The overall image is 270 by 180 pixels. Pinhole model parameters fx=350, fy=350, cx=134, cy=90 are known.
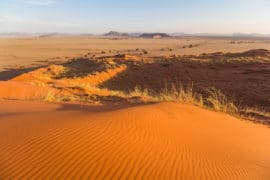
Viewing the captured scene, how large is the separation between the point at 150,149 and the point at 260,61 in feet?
62.2

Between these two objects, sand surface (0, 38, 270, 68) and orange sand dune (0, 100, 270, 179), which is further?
sand surface (0, 38, 270, 68)

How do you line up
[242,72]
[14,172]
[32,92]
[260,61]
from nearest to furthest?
[14,172] < [32,92] < [242,72] < [260,61]

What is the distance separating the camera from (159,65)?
22281 mm

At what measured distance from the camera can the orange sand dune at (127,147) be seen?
4.33m

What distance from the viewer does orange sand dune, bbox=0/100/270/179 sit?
433 centimetres

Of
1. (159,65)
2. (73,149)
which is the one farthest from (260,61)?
(73,149)

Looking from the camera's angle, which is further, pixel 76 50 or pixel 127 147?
pixel 76 50

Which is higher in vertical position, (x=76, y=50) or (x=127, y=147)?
(x=127, y=147)

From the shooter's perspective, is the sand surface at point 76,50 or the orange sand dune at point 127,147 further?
the sand surface at point 76,50

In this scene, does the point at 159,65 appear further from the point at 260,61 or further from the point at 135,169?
the point at 135,169

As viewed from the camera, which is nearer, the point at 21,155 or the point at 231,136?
the point at 21,155

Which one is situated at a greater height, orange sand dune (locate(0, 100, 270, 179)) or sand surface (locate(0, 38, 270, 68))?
orange sand dune (locate(0, 100, 270, 179))

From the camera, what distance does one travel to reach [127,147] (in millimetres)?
5027

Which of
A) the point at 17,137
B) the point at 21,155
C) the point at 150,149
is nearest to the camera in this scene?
the point at 21,155
